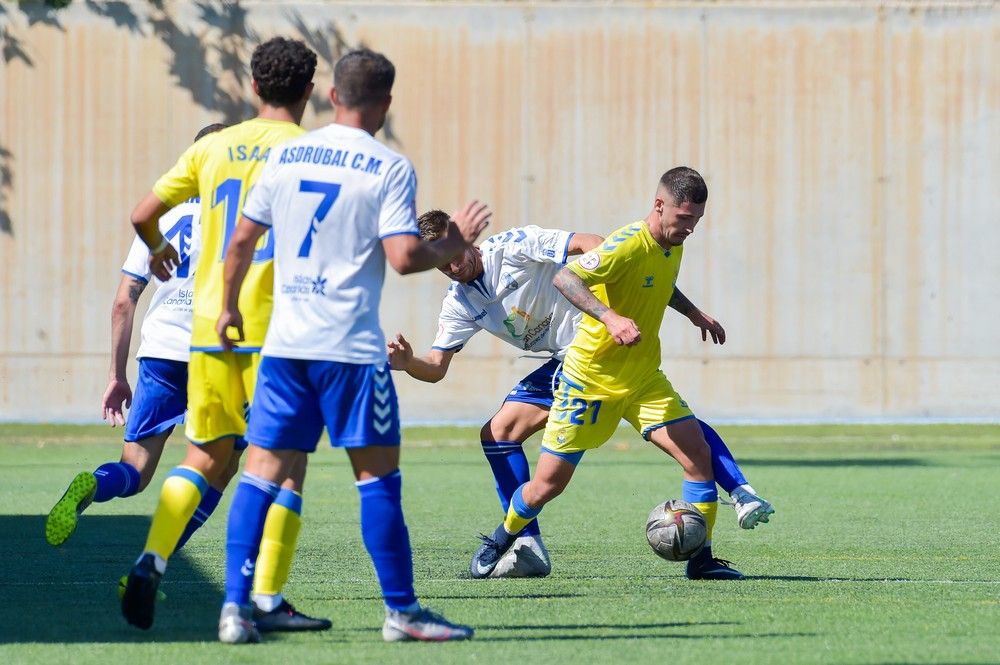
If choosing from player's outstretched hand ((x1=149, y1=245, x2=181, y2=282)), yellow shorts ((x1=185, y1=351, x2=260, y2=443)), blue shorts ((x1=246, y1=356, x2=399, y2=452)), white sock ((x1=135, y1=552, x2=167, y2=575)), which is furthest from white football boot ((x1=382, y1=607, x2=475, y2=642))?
player's outstretched hand ((x1=149, y1=245, x2=181, y2=282))

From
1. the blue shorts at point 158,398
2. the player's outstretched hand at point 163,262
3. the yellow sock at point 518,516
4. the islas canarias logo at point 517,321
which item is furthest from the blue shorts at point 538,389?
the player's outstretched hand at point 163,262

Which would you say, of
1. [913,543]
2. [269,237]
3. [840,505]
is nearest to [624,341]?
[269,237]

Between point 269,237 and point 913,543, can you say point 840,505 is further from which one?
point 269,237

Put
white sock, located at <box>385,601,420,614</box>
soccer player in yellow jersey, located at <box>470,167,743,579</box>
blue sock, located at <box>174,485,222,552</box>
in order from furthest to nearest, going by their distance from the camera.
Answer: soccer player in yellow jersey, located at <box>470,167,743,579</box>
blue sock, located at <box>174,485,222,552</box>
white sock, located at <box>385,601,420,614</box>

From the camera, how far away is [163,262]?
19.5ft

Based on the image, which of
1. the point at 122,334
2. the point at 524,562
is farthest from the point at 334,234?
the point at 524,562

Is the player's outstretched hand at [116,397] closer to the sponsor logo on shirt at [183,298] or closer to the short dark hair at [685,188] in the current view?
the sponsor logo on shirt at [183,298]

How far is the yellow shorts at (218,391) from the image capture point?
18.3 feet

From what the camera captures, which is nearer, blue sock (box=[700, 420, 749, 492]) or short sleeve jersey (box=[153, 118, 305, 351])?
short sleeve jersey (box=[153, 118, 305, 351])

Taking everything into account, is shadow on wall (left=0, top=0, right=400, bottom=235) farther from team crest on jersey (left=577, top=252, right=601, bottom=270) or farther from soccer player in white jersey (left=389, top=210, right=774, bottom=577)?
team crest on jersey (left=577, top=252, right=601, bottom=270)

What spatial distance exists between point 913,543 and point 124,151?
1526 centimetres

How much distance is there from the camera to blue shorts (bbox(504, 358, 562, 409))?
316 inches

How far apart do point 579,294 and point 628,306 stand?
507 mm

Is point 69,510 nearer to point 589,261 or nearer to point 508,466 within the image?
point 508,466
